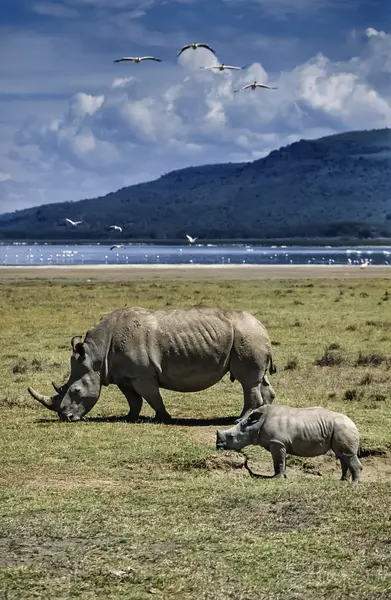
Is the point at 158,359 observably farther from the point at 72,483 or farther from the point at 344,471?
the point at 344,471

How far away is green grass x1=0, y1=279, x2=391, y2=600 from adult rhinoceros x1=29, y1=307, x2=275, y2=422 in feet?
1.88

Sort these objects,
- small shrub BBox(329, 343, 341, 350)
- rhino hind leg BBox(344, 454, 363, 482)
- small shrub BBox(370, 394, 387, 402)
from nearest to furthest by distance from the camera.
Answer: rhino hind leg BBox(344, 454, 363, 482), small shrub BBox(370, 394, 387, 402), small shrub BBox(329, 343, 341, 350)

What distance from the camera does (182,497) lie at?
1139cm

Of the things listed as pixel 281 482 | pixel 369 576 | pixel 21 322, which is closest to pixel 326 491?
pixel 281 482

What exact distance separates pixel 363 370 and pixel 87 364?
7.95m

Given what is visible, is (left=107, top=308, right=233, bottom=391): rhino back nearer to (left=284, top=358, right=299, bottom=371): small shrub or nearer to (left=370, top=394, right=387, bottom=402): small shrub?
(left=370, top=394, right=387, bottom=402): small shrub

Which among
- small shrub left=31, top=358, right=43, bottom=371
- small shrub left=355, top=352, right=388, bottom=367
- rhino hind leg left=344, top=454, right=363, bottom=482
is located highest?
rhino hind leg left=344, top=454, right=363, bottom=482


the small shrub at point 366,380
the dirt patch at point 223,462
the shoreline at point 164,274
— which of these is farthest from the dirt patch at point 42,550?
the shoreline at point 164,274

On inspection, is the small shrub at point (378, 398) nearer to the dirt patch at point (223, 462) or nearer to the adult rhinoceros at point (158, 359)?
the adult rhinoceros at point (158, 359)

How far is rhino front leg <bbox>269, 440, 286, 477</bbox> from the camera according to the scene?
12648 millimetres

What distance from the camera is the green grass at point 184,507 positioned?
8.76 meters

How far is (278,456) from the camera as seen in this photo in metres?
12.7

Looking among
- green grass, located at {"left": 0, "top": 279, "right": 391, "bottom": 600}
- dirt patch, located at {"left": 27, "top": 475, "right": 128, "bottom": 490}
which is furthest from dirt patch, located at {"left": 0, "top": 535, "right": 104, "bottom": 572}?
dirt patch, located at {"left": 27, "top": 475, "right": 128, "bottom": 490}

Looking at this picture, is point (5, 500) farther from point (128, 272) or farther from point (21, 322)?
point (128, 272)
